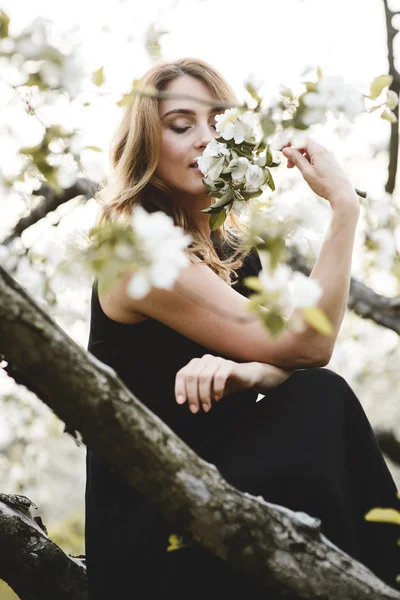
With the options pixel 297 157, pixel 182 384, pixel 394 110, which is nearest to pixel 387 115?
pixel 297 157

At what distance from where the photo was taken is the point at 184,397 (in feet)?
5.39

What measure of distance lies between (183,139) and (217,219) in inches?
16.3

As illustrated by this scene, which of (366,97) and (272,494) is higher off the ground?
(366,97)

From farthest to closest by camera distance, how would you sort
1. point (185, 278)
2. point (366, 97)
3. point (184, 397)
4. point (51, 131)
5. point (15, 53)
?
point (185, 278) → point (184, 397) → point (366, 97) → point (51, 131) → point (15, 53)

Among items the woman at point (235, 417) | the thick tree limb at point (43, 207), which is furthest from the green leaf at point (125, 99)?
the thick tree limb at point (43, 207)

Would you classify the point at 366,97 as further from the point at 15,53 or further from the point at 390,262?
the point at 15,53

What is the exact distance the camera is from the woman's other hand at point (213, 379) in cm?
164

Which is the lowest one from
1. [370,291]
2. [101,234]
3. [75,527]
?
[75,527]

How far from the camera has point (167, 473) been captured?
4.17ft

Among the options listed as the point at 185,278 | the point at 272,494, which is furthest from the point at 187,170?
the point at 272,494

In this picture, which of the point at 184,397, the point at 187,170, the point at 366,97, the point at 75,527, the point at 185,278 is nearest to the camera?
the point at 366,97

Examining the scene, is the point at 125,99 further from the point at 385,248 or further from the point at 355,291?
the point at 355,291

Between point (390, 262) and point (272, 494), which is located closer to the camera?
point (272, 494)

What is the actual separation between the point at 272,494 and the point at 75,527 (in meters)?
9.12
